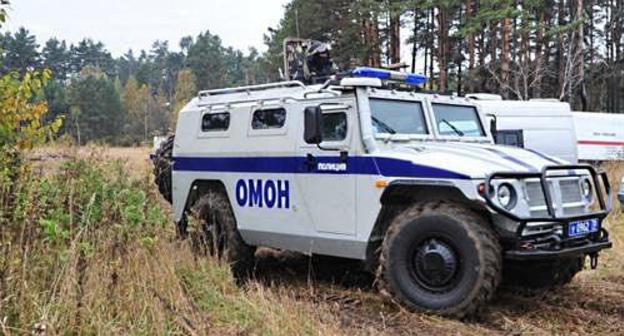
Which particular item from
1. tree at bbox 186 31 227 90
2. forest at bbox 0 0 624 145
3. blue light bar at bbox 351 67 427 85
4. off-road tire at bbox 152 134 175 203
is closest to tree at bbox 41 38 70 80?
tree at bbox 186 31 227 90

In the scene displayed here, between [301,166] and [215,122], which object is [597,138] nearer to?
[215,122]

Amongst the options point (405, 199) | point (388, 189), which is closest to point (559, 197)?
point (405, 199)

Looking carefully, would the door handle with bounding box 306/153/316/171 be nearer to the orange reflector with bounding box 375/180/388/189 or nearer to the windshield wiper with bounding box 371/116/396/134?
the windshield wiper with bounding box 371/116/396/134

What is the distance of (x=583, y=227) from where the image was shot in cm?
579

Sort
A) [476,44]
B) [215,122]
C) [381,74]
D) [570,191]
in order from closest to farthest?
1. [570,191]
2. [381,74]
3. [215,122]
4. [476,44]

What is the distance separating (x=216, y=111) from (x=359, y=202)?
2.69 metres

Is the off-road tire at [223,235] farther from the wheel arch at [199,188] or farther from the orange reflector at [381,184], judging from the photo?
the orange reflector at [381,184]

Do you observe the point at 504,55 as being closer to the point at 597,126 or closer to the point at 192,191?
the point at 597,126

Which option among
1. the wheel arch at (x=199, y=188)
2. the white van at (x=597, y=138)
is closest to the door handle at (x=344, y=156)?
the wheel arch at (x=199, y=188)

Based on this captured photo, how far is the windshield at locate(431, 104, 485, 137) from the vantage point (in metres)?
7.14

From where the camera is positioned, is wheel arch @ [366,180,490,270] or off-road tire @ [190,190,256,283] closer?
wheel arch @ [366,180,490,270]

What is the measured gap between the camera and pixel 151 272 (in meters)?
4.81

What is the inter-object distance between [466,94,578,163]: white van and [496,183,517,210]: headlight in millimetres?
10392

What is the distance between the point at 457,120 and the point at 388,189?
1775 millimetres
